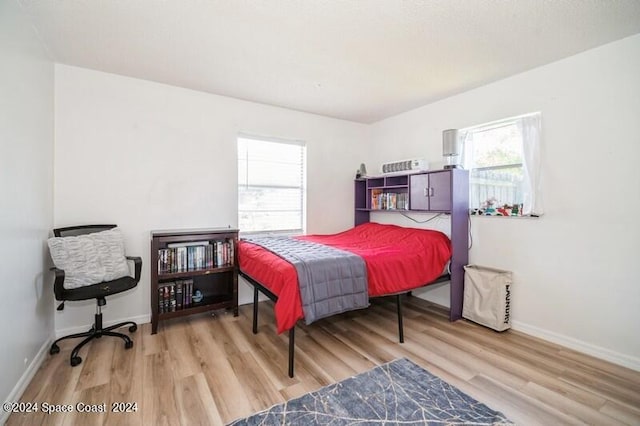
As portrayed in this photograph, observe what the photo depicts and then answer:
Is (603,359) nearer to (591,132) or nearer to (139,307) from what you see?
(591,132)

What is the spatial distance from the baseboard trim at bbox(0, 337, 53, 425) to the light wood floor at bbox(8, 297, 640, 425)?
0.12 ft

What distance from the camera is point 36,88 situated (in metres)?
2.19

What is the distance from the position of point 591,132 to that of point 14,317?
14.6 ft

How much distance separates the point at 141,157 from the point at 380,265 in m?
2.68

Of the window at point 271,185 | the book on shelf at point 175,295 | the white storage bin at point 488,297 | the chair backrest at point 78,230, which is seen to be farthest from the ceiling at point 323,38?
the book on shelf at point 175,295

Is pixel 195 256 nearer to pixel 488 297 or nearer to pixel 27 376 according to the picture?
pixel 27 376

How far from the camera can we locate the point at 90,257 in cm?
243

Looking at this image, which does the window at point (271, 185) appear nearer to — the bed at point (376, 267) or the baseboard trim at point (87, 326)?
the bed at point (376, 267)

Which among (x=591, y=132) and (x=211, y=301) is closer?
(x=591, y=132)

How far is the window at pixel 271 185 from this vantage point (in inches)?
144

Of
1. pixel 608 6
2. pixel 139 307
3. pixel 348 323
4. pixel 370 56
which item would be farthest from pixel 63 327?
pixel 608 6

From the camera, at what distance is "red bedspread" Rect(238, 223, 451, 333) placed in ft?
6.77

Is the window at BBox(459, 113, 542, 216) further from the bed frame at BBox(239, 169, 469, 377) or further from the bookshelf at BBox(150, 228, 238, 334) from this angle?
the bookshelf at BBox(150, 228, 238, 334)

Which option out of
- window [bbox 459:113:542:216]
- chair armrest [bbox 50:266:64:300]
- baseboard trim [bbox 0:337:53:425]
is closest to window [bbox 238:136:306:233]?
chair armrest [bbox 50:266:64:300]
